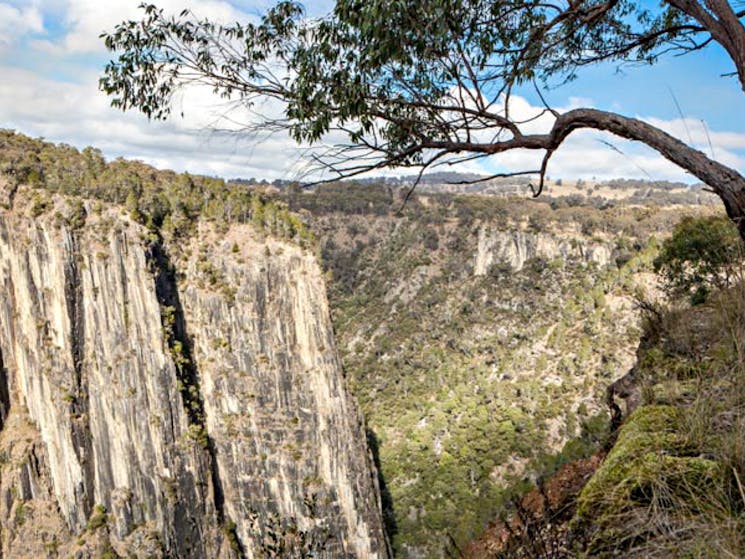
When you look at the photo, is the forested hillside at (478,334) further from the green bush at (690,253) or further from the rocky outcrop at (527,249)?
the green bush at (690,253)

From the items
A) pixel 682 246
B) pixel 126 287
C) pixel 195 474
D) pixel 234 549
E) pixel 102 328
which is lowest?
pixel 234 549

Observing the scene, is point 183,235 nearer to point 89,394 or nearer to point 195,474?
point 89,394

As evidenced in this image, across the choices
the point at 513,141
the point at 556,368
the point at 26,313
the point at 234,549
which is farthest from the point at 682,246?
the point at 556,368

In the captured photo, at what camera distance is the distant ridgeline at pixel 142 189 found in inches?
885

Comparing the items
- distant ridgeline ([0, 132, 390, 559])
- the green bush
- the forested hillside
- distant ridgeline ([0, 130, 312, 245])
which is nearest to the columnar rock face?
distant ridgeline ([0, 132, 390, 559])

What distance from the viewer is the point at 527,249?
168 feet

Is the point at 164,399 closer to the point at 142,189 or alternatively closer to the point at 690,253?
the point at 142,189

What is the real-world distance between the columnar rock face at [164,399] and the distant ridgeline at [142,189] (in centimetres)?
120

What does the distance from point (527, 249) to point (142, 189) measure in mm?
36343

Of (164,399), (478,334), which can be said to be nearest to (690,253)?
(164,399)

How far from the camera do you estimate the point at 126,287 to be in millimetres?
21797

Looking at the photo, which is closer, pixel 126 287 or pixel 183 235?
pixel 126 287

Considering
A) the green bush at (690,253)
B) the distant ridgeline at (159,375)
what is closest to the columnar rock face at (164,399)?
the distant ridgeline at (159,375)

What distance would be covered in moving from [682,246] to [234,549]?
20.8 meters
